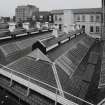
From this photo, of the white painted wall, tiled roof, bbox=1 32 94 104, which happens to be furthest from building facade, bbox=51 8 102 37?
tiled roof, bbox=1 32 94 104

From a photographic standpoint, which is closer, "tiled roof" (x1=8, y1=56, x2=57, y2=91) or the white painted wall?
"tiled roof" (x1=8, y1=56, x2=57, y2=91)

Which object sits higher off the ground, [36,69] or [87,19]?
[87,19]

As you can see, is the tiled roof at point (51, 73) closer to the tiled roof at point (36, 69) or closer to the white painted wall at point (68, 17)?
the tiled roof at point (36, 69)

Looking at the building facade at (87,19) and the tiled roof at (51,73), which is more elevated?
the building facade at (87,19)

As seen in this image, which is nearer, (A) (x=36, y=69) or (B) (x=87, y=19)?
(A) (x=36, y=69)

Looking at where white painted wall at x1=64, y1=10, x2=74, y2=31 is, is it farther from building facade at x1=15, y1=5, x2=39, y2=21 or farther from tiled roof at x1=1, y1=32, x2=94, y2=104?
building facade at x1=15, y1=5, x2=39, y2=21

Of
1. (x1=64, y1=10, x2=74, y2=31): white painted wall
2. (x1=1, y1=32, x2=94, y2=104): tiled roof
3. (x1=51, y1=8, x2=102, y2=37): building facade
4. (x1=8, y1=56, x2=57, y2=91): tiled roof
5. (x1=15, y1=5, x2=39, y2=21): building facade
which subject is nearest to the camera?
(x1=1, y1=32, x2=94, y2=104): tiled roof

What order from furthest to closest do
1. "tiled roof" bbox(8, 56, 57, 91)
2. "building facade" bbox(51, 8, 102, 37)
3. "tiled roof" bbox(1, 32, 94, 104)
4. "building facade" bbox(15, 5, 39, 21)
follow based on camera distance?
"building facade" bbox(15, 5, 39, 21)
"building facade" bbox(51, 8, 102, 37)
"tiled roof" bbox(8, 56, 57, 91)
"tiled roof" bbox(1, 32, 94, 104)

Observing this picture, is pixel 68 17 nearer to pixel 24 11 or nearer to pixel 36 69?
pixel 36 69

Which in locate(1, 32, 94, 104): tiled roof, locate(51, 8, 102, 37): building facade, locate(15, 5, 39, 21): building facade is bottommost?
locate(1, 32, 94, 104): tiled roof

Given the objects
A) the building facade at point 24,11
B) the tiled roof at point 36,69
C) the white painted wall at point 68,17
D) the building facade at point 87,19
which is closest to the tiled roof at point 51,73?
the tiled roof at point 36,69

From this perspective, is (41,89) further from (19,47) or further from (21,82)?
(19,47)

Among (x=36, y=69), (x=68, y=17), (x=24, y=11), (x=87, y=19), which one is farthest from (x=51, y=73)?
(x=24, y=11)

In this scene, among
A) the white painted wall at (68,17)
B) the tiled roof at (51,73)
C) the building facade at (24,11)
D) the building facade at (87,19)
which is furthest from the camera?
the building facade at (24,11)
